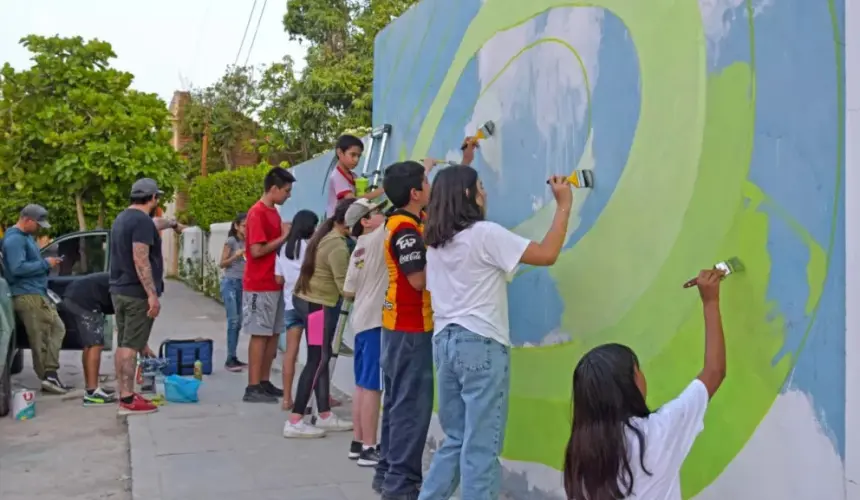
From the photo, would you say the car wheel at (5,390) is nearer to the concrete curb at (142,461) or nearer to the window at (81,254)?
the concrete curb at (142,461)

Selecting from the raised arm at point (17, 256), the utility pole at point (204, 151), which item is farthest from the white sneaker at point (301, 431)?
the utility pole at point (204, 151)

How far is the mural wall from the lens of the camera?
2732mm

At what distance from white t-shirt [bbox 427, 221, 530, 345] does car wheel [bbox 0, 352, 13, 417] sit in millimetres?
5078

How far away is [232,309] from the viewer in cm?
1012

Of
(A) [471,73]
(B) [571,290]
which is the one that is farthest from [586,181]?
(A) [471,73]

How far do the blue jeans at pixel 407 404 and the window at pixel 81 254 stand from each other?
6168 mm

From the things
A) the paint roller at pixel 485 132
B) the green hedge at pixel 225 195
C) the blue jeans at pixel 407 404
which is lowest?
the blue jeans at pixel 407 404

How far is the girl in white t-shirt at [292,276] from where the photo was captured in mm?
7105

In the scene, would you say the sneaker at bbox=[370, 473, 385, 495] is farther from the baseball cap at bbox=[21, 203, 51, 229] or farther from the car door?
the car door

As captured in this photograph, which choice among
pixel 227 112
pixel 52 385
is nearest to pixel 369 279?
pixel 52 385

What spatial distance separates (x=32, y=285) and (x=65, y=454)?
91.7 inches

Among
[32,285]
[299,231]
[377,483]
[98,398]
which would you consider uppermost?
[299,231]

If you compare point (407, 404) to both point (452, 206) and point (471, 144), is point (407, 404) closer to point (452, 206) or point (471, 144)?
point (452, 206)

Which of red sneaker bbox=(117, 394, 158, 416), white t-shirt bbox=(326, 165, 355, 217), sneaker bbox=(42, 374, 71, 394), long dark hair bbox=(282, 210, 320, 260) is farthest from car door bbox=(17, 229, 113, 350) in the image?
white t-shirt bbox=(326, 165, 355, 217)
